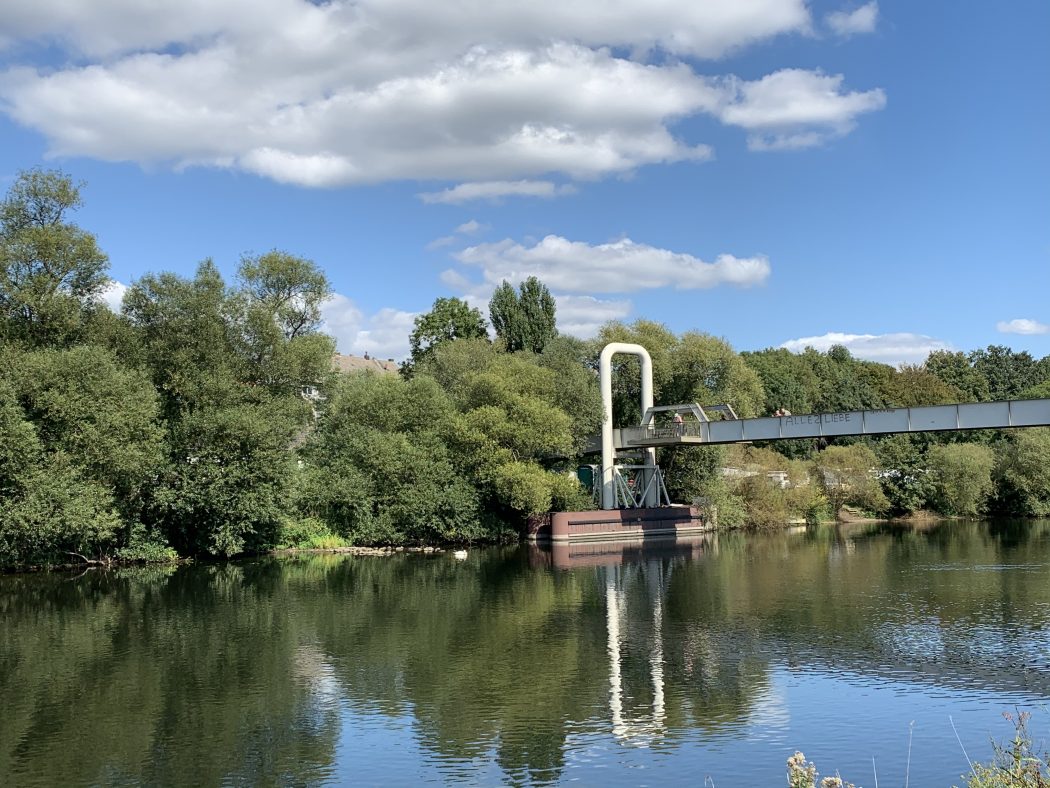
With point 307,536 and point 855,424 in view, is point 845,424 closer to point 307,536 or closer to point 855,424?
point 855,424

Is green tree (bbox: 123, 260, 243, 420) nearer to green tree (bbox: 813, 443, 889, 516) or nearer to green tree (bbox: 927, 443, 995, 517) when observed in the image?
green tree (bbox: 813, 443, 889, 516)

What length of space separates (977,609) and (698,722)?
1649cm

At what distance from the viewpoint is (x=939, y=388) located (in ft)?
327

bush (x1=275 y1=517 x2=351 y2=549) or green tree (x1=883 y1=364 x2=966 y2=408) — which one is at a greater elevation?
green tree (x1=883 y1=364 x2=966 y2=408)

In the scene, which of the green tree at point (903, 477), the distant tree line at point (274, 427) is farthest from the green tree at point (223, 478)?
the green tree at point (903, 477)

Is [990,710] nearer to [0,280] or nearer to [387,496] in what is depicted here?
[387,496]

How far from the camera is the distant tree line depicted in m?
43.0

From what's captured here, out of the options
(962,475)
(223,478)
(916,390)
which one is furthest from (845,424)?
(916,390)

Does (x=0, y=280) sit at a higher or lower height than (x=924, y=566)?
higher

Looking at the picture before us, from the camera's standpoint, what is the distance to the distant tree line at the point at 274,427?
1692 inches

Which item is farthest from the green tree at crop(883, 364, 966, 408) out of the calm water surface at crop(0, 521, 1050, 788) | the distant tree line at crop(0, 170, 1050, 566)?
the calm water surface at crop(0, 521, 1050, 788)

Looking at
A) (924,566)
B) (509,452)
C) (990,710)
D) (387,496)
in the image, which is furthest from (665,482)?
(990,710)

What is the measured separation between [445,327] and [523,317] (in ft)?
26.2

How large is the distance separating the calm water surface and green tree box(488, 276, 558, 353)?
4732cm
